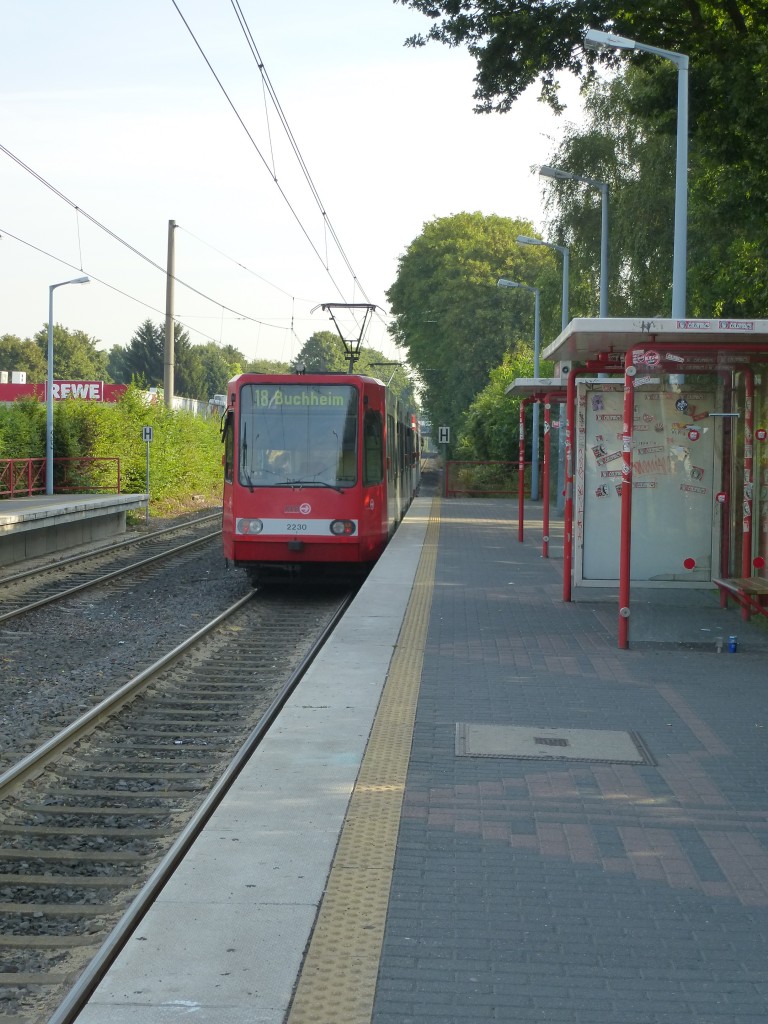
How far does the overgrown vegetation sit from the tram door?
64.6 feet

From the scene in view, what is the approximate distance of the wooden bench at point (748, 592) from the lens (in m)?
10.9

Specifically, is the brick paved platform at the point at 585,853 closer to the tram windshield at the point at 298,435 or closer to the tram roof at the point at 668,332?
the tram roof at the point at 668,332

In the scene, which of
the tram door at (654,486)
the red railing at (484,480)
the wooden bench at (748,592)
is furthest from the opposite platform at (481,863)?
the red railing at (484,480)

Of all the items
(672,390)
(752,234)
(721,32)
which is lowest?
(672,390)

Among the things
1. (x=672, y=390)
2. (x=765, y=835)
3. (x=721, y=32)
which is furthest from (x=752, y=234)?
(x=765, y=835)

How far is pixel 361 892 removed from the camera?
15.3 feet

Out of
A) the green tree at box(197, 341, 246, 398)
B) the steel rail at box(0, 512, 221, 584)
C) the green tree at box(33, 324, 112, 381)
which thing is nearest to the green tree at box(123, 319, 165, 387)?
the green tree at box(33, 324, 112, 381)

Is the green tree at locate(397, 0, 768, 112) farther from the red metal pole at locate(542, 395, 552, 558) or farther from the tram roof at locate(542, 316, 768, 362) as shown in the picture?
the tram roof at locate(542, 316, 768, 362)

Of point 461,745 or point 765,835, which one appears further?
point 461,745

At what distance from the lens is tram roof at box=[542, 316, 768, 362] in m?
9.66

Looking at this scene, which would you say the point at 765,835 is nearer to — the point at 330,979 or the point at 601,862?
the point at 601,862

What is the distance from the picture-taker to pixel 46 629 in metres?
13.3

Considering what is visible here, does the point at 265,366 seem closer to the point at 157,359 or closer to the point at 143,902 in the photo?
the point at 157,359

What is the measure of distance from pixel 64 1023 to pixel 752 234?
17571 mm
